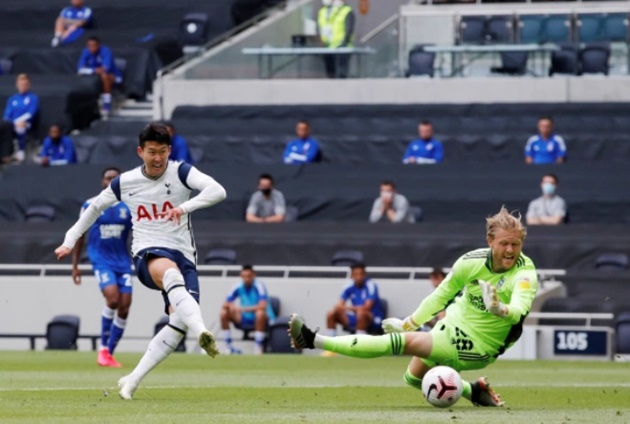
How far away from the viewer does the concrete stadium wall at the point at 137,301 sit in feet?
77.0

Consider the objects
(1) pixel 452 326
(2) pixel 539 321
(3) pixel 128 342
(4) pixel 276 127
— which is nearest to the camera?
(1) pixel 452 326

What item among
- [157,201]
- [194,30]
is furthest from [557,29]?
[157,201]

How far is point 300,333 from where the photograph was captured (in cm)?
1102

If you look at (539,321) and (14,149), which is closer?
(539,321)

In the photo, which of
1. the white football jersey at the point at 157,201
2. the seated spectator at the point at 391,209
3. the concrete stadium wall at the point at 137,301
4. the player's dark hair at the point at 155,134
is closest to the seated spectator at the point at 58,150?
the concrete stadium wall at the point at 137,301

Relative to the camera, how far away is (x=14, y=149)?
30.1 metres

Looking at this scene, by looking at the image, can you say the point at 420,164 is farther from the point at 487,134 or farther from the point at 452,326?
the point at 452,326

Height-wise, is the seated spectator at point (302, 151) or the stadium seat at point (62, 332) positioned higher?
the seated spectator at point (302, 151)

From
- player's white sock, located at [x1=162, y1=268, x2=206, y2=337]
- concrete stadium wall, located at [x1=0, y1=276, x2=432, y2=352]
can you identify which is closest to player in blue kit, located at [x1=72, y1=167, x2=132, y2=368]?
concrete stadium wall, located at [x1=0, y1=276, x2=432, y2=352]

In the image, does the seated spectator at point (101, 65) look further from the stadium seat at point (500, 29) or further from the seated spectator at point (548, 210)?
the seated spectator at point (548, 210)

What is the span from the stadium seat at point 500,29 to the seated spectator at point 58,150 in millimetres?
7223

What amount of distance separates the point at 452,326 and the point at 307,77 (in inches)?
747

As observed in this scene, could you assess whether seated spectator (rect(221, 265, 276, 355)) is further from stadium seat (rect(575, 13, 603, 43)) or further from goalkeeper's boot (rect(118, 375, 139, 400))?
goalkeeper's boot (rect(118, 375, 139, 400))

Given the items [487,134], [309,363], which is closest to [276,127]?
[487,134]
